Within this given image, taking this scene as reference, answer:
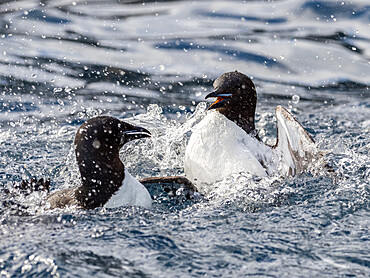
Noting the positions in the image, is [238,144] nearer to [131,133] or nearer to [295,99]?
[131,133]

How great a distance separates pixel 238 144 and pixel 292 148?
1.83 ft

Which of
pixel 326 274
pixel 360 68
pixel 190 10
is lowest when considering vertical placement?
pixel 326 274

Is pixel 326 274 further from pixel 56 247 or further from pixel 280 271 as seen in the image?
pixel 56 247

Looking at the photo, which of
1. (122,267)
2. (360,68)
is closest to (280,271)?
(122,267)

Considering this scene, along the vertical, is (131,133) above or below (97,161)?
above

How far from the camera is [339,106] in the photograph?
912 centimetres

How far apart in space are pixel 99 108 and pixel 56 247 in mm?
4618

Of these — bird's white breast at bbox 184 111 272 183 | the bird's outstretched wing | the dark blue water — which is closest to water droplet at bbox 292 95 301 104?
the dark blue water

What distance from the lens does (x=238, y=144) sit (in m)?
5.95

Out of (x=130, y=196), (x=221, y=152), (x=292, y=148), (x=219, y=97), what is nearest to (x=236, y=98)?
(x=219, y=97)

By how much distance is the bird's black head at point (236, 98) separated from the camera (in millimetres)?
6055

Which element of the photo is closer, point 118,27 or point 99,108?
point 99,108

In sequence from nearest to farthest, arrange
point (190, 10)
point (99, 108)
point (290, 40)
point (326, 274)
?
point (326, 274)
point (99, 108)
point (290, 40)
point (190, 10)

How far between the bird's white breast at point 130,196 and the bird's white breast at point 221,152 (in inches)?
31.2
